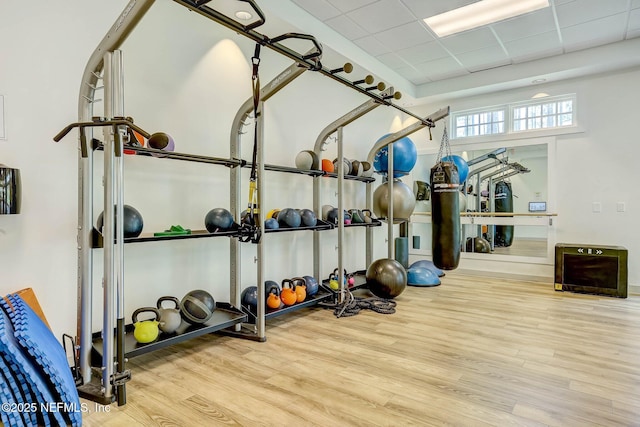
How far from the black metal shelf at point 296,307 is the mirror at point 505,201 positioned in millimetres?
3333

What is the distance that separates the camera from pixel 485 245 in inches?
248

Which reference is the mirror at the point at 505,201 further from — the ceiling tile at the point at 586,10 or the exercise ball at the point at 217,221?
the exercise ball at the point at 217,221

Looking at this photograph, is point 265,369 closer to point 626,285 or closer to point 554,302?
point 554,302

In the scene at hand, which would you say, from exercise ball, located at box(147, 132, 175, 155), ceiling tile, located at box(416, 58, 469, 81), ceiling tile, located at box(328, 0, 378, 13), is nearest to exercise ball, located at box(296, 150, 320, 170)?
ceiling tile, located at box(328, 0, 378, 13)

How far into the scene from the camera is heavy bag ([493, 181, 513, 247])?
6055mm

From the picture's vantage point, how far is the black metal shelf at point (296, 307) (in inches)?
133

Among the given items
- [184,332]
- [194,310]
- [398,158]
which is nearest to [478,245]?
[398,158]

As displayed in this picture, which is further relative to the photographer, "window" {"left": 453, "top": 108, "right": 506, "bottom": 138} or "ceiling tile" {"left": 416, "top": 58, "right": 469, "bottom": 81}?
"window" {"left": 453, "top": 108, "right": 506, "bottom": 138}

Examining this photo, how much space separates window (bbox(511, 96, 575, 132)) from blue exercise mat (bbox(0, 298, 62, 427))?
661 cm

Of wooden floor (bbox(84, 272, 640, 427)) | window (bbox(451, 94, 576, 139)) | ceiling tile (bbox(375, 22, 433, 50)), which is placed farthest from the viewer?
window (bbox(451, 94, 576, 139))

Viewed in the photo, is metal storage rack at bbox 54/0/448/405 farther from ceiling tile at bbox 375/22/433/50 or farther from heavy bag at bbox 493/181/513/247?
heavy bag at bbox 493/181/513/247

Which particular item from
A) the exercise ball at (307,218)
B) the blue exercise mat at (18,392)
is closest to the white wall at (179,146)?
the exercise ball at (307,218)

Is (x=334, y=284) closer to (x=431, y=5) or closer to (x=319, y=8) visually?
(x=319, y=8)

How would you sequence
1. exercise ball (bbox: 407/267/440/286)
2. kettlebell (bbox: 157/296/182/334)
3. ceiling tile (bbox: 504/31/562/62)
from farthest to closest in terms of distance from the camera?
exercise ball (bbox: 407/267/440/286) < ceiling tile (bbox: 504/31/562/62) < kettlebell (bbox: 157/296/182/334)
